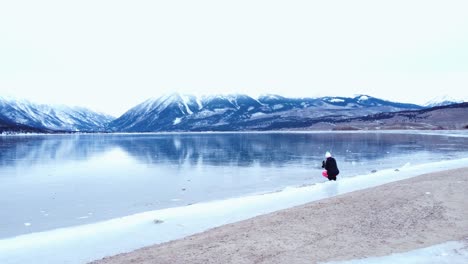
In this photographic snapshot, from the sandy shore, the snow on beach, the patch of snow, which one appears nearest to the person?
the snow on beach

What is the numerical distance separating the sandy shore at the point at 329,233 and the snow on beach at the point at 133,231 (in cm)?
108

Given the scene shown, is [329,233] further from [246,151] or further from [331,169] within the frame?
[246,151]

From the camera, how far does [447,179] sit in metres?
19.2

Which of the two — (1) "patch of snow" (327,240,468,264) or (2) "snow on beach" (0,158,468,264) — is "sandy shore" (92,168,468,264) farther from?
(2) "snow on beach" (0,158,468,264)

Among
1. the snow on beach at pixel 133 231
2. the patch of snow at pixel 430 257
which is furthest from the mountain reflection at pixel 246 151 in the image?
the patch of snow at pixel 430 257

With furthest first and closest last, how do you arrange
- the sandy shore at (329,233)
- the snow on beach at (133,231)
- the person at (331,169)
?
the person at (331,169) < the snow on beach at (133,231) < the sandy shore at (329,233)

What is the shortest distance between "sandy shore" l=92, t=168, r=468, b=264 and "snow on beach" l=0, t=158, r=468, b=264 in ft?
3.53

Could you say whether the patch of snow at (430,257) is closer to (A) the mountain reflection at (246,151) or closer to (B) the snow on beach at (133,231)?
(B) the snow on beach at (133,231)

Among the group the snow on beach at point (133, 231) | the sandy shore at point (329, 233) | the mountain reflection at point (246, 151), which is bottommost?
the mountain reflection at point (246, 151)

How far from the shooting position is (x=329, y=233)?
11070mm

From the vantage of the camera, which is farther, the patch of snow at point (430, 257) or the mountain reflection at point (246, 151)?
the mountain reflection at point (246, 151)

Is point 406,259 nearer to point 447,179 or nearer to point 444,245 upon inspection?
point 444,245

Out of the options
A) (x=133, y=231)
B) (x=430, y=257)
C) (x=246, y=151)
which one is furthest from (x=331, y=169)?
(x=246, y=151)

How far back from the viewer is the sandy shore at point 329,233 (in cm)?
948
